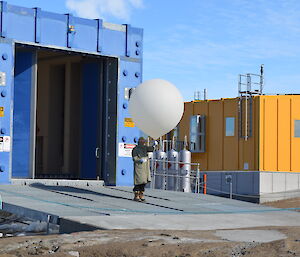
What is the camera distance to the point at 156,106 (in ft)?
47.5

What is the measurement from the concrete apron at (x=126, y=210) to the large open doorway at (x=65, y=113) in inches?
57.4

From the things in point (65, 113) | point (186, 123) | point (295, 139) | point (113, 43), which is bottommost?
point (295, 139)

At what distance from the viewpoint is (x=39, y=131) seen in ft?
73.9

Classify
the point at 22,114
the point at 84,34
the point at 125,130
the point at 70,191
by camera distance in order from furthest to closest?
the point at 125,130 < the point at 84,34 < the point at 22,114 < the point at 70,191

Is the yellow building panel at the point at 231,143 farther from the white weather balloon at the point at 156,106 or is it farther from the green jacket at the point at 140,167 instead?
the white weather balloon at the point at 156,106

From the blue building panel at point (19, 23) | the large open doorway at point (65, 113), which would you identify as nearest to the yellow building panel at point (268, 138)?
the large open doorway at point (65, 113)

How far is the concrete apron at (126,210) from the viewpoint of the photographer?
12500 mm

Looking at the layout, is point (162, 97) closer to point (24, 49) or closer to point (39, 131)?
point (24, 49)

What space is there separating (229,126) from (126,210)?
74.3ft

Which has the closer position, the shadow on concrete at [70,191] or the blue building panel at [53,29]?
the shadow on concrete at [70,191]

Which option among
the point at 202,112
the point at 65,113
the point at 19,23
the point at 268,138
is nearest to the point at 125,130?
the point at 65,113

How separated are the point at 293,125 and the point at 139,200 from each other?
2054 centimetres

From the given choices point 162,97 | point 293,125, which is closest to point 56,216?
point 162,97

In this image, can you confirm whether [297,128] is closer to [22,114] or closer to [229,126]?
[229,126]
